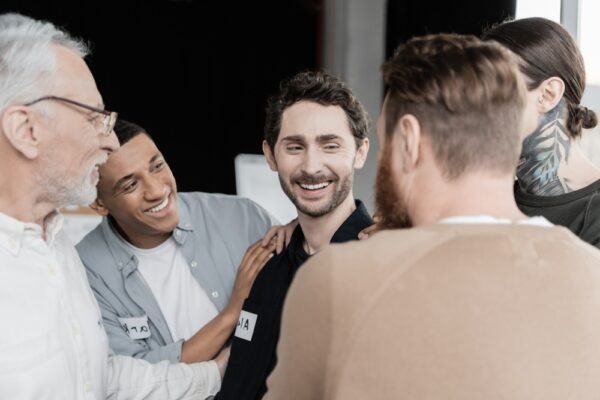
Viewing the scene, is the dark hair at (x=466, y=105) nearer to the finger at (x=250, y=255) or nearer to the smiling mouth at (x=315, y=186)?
the smiling mouth at (x=315, y=186)

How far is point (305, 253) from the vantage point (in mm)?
2037

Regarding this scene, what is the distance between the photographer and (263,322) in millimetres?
1952

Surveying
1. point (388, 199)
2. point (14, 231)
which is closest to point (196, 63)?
point (14, 231)

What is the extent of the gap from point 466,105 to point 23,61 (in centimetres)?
112

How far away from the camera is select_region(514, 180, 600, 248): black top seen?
150 centimetres

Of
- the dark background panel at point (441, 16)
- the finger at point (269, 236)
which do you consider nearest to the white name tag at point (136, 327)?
the finger at point (269, 236)

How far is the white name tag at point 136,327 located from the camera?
220cm

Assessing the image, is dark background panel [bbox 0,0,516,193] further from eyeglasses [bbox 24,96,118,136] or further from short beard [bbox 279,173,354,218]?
eyeglasses [bbox 24,96,118,136]

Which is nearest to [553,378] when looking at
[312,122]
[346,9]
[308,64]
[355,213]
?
[355,213]

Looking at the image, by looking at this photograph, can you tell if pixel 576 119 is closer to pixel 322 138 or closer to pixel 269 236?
pixel 322 138

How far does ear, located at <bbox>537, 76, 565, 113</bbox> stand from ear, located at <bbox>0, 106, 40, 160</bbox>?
3.83 feet

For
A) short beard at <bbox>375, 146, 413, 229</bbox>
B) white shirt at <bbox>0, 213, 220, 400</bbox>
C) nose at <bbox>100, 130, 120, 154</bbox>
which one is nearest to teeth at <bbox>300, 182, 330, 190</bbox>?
nose at <bbox>100, 130, 120, 154</bbox>

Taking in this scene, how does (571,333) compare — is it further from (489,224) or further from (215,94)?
(215,94)

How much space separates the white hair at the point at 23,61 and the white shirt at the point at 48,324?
0.29m
